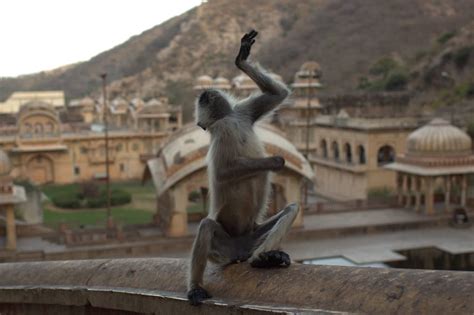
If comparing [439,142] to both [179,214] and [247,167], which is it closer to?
[179,214]

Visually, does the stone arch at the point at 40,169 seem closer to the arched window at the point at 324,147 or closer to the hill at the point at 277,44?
the arched window at the point at 324,147

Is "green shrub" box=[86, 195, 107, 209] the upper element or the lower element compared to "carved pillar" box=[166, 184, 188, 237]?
lower

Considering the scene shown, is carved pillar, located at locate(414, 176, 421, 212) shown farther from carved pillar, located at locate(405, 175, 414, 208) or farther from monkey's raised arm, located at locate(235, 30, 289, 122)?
monkey's raised arm, located at locate(235, 30, 289, 122)

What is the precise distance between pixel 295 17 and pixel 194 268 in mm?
84755

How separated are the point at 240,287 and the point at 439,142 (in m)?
18.5

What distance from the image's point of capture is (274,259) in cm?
330

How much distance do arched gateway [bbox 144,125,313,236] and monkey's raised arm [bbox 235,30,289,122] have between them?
12732mm

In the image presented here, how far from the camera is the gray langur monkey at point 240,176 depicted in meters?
3.54

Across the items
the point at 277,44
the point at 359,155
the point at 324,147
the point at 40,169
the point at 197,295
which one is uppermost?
the point at 277,44

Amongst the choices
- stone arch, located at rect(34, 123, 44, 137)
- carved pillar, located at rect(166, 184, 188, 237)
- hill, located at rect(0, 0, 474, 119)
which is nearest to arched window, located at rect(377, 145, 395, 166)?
carved pillar, located at rect(166, 184, 188, 237)

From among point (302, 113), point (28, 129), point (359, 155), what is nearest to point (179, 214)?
point (359, 155)

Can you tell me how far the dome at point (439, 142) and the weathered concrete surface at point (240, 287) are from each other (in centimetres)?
1794

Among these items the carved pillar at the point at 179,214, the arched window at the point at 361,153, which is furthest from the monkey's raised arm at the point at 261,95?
the arched window at the point at 361,153

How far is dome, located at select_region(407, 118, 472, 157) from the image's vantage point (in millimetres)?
20453
